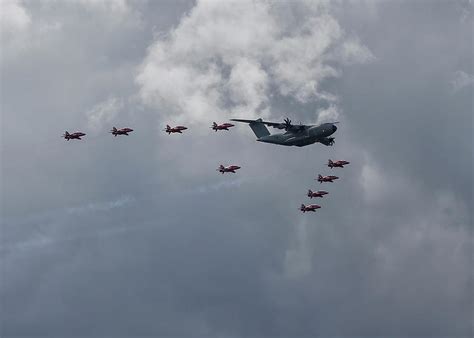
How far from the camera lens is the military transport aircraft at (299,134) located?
176 metres

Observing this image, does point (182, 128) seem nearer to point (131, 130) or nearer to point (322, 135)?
point (131, 130)

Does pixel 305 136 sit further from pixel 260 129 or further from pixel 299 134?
pixel 260 129

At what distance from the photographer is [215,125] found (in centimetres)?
17238

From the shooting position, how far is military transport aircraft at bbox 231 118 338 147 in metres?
176

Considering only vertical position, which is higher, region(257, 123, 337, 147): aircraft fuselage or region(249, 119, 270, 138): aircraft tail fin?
region(249, 119, 270, 138): aircraft tail fin

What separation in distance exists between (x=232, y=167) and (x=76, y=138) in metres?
31.3

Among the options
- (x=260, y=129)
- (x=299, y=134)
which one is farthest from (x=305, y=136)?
(x=260, y=129)

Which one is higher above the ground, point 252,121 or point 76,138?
point 252,121

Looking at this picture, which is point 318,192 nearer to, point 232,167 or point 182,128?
point 232,167

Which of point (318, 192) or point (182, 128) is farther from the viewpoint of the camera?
point (318, 192)

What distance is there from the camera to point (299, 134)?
179500mm

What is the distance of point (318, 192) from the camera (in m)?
183

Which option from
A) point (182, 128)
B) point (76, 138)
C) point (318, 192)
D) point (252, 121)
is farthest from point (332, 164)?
point (76, 138)

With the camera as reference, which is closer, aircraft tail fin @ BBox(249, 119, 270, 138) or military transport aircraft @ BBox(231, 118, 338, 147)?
military transport aircraft @ BBox(231, 118, 338, 147)
